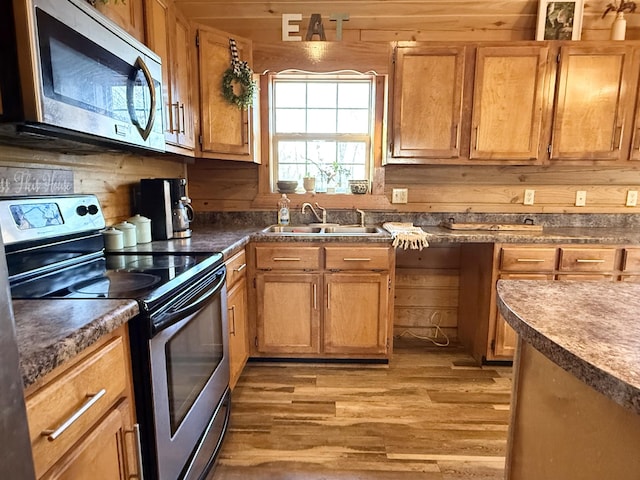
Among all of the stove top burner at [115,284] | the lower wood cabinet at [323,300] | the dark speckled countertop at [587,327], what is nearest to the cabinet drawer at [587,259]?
the lower wood cabinet at [323,300]

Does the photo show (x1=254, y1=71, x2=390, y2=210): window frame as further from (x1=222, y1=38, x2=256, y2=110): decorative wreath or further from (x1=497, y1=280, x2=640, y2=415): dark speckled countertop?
(x1=497, y1=280, x2=640, y2=415): dark speckled countertop

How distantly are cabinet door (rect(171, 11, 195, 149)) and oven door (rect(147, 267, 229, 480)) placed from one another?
0.97 m

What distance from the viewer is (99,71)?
1.21 meters

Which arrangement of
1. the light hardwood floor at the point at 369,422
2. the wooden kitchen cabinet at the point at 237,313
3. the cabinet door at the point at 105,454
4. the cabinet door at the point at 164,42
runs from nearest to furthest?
the cabinet door at the point at 105,454 → the light hardwood floor at the point at 369,422 → the cabinet door at the point at 164,42 → the wooden kitchen cabinet at the point at 237,313

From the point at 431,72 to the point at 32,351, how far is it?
251 centimetres

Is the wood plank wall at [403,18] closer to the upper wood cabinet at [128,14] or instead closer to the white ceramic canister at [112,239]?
the upper wood cabinet at [128,14]

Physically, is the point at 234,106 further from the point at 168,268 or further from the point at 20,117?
the point at 20,117

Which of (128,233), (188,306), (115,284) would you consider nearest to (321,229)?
(128,233)

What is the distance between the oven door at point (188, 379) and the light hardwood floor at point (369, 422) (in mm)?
258

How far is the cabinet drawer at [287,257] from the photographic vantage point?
232 cm

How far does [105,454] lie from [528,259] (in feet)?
7.58

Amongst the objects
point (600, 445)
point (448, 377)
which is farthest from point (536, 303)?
point (448, 377)

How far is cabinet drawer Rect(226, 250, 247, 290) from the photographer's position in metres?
1.92

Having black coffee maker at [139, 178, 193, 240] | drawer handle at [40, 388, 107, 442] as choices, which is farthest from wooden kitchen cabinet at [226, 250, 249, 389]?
drawer handle at [40, 388, 107, 442]
